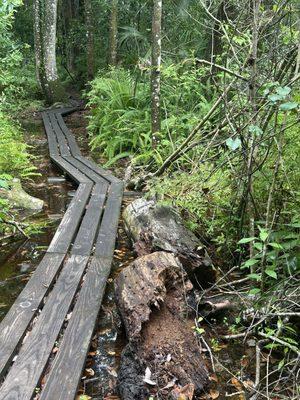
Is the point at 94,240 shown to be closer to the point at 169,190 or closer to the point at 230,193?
the point at 169,190

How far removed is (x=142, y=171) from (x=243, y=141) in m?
4.26

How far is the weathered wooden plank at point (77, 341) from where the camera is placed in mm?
2857

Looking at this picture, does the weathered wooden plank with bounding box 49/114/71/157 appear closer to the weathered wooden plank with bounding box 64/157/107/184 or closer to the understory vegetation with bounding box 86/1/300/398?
the weathered wooden plank with bounding box 64/157/107/184

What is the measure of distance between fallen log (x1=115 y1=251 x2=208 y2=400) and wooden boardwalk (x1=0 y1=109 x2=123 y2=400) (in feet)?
1.23

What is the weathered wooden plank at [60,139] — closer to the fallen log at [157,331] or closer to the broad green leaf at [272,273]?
the fallen log at [157,331]

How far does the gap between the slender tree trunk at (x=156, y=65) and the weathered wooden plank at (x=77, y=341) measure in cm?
445

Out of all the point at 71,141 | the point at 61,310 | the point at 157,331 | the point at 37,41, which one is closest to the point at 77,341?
the point at 61,310

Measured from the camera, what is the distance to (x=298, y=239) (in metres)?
3.41

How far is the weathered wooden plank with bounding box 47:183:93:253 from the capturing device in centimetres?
Result: 497

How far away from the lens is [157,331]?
328 cm

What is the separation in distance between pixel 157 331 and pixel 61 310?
3.15ft

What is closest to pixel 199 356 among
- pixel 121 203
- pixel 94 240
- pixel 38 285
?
pixel 38 285

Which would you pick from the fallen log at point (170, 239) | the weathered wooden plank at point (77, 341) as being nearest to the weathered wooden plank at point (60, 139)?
the fallen log at point (170, 239)

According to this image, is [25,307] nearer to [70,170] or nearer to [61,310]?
[61,310]
